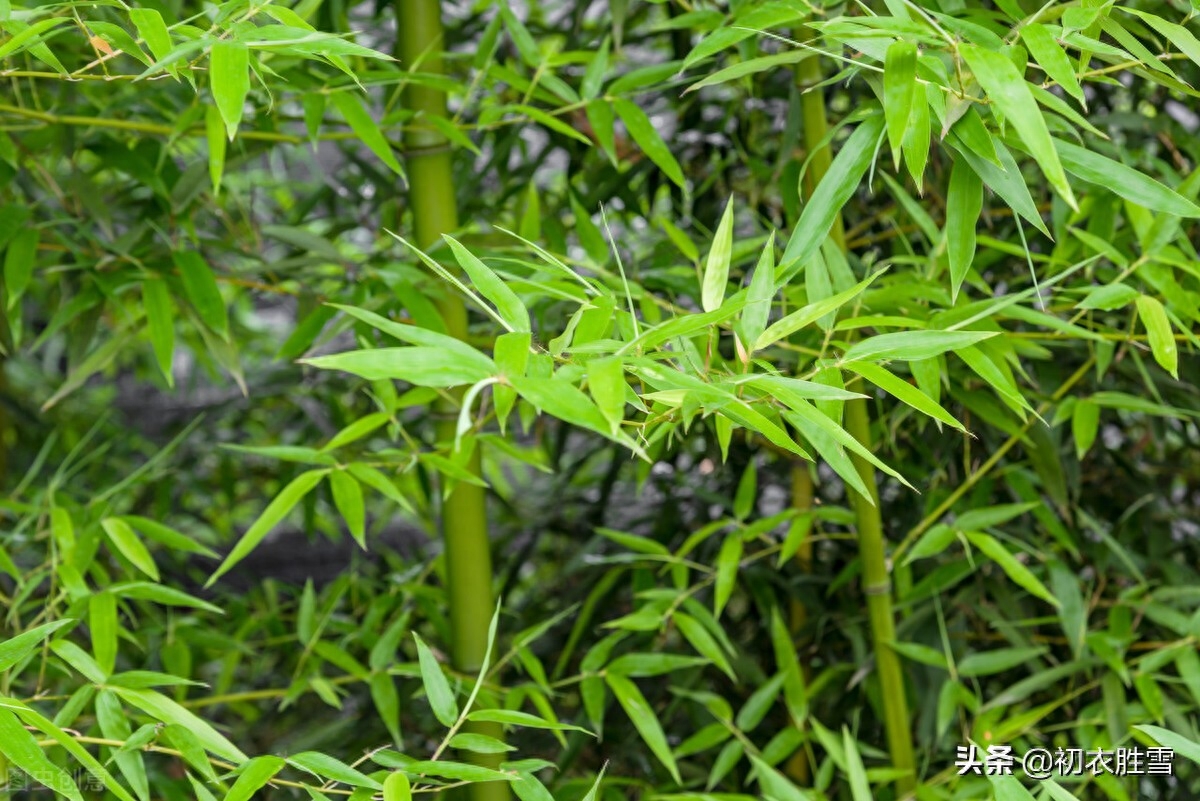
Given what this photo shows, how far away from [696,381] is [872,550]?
1.60ft

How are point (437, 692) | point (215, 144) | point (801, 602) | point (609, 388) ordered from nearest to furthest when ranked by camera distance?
point (609, 388) → point (437, 692) → point (215, 144) → point (801, 602)

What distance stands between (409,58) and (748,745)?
0.61 meters

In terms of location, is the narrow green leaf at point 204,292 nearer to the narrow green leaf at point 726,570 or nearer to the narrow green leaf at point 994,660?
the narrow green leaf at point 726,570

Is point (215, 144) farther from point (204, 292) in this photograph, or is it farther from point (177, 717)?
point (177, 717)

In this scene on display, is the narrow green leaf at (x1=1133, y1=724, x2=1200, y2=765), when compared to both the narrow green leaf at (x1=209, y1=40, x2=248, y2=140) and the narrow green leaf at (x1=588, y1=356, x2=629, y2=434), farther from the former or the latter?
the narrow green leaf at (x1=209, y1=40, x2=248, y2=140)

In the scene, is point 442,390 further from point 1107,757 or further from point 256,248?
point 1107,757

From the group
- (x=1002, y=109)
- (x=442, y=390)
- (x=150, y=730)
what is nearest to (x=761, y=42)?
(x=442, y=390)

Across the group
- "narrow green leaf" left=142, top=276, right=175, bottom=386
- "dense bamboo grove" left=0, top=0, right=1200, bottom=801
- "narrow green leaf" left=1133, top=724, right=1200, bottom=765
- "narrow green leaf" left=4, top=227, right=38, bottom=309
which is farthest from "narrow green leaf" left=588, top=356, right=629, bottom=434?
"narrow green leaf" left=4, top=227, right=38, bottom=309

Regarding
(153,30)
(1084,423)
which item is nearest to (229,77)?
(153,30)

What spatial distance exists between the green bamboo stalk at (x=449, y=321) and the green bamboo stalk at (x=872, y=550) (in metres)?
0.29

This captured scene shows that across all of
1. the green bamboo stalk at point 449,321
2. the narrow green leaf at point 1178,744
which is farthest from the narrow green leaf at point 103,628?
A: the narrow green leaf at point 1178,744

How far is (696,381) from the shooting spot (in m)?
0.49

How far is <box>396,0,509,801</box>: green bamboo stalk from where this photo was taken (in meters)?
0.98

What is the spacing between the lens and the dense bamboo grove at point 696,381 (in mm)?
609
